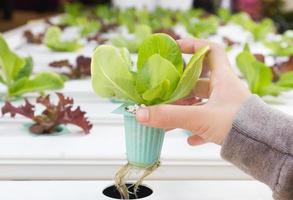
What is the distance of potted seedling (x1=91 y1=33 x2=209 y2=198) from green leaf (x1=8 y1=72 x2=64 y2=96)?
35 cm

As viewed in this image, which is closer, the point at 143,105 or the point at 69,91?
the point at 143,105

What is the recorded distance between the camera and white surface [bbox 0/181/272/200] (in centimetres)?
53

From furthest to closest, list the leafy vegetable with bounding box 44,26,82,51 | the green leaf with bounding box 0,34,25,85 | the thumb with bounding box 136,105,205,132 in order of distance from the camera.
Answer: the leafy vegetable with bounding box 44,26,82,51
the green leaf with bounding box 0,34,25,85
the thumb with bounding box 136,105,205,132

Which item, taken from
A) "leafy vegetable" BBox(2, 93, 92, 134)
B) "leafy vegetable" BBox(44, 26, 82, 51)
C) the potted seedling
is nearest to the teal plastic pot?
the potted seedling

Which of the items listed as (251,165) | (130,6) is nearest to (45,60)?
(251,165)

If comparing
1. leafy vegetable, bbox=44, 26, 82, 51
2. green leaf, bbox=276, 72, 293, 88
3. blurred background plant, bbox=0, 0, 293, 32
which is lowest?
blurred background plant, bbox=0, 0, 293, 32

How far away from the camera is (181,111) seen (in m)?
0.46

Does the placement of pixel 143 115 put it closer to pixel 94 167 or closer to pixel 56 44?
pixel 94 167

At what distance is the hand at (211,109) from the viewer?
1.49 feet

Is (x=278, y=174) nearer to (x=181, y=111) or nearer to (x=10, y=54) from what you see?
(x=181, y=111)

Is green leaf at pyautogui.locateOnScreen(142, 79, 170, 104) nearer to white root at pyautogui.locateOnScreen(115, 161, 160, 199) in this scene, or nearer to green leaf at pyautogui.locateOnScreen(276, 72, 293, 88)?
white root at pyautogui.locateOnScreen(115, 161, 160, 199)

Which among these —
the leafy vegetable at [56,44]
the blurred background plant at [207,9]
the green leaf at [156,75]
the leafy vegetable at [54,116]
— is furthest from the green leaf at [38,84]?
the blurred background plant at [207,9]

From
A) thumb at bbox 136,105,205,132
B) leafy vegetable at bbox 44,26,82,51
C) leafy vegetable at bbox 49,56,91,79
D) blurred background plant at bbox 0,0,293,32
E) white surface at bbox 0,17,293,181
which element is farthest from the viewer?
blurred background plant at bbox 0,0,293,32

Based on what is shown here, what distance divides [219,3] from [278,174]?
123 inches
